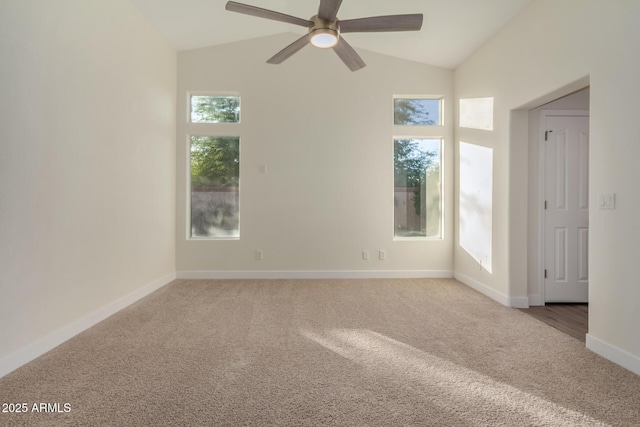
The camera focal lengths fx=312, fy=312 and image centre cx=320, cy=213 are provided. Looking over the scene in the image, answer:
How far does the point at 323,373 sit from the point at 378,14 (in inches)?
154

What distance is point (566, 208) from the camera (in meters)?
3.62

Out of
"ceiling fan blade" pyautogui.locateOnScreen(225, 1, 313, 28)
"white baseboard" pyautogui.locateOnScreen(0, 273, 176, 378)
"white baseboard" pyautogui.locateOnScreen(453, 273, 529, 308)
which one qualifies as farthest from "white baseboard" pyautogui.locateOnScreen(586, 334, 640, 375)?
"white baseboard" pyautogui.locateOnScreen(0, 273, 176, 378)

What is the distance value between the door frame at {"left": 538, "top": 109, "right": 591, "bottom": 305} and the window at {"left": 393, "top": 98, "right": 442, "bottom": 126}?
153 centimetres

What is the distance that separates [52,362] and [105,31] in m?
2.92

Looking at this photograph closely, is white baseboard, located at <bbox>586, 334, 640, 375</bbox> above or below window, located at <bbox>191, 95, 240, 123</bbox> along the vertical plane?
below

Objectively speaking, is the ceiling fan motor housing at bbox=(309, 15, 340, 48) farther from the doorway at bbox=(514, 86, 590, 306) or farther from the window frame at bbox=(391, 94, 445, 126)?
the window frame at bbox=(391, 94, 445, 126)

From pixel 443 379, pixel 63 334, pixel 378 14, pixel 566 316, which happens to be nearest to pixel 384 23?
pixel 378 14

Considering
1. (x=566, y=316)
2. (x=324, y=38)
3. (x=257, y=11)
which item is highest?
(x=257, y=11)

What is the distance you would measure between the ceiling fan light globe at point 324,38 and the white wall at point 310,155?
2.26 m

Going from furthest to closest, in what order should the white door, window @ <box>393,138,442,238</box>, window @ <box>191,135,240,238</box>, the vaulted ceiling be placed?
window @ <box>393,138,442,238</box>
window @ <box>191,135,240,238</box>
the white door
the vaulted ceiling

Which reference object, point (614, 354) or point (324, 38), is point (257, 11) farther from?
point (614, 354)

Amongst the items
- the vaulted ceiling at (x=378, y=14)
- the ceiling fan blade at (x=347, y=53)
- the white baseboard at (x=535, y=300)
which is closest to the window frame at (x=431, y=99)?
the vaulted ceiling at (x=378, y=14)

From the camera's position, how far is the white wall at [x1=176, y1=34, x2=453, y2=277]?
4715 millimetres

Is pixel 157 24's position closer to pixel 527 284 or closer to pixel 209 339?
pixel 209 339
